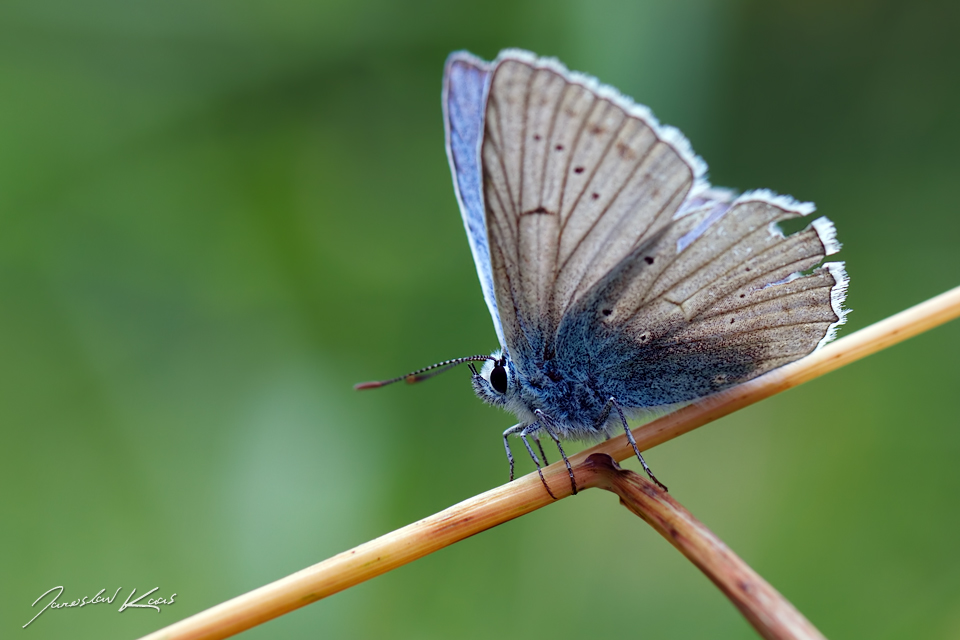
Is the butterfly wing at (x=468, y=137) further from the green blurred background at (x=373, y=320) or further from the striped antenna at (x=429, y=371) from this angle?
the green blurred background at (x=373, y=320)

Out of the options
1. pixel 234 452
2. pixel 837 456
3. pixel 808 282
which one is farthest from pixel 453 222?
pixel 837 456

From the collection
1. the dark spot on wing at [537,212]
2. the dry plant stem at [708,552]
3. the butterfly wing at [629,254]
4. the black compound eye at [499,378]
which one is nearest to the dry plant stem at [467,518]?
the dry plant stem at [708,552]

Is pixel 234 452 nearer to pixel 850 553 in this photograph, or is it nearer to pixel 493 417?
pixel 493 417

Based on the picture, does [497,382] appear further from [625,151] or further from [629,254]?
[625,151]

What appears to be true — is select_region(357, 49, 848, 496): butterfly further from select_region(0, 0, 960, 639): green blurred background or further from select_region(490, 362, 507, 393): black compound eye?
select_region(0, 0, 960, 639): green blurred background

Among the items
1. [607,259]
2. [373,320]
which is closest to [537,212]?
[607,259]

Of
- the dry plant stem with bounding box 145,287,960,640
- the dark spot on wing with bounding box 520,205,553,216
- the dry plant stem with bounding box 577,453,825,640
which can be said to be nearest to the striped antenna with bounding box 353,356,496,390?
the dark spot on wing with bounding box 520,205,553,216
